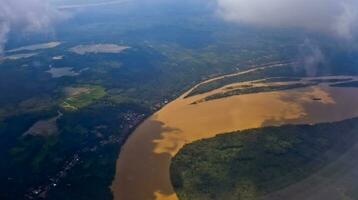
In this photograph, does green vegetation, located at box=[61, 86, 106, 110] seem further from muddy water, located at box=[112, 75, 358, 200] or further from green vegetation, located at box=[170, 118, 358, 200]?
green vegetation, located at box=[170, 118, 358, 200]

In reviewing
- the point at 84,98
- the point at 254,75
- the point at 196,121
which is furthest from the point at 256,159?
the point at 254,75

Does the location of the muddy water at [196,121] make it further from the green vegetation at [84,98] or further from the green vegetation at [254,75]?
the green vegetation at [84,98]

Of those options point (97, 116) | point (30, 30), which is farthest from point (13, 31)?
point (97, 116)

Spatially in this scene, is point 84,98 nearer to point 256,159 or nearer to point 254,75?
point 254,75

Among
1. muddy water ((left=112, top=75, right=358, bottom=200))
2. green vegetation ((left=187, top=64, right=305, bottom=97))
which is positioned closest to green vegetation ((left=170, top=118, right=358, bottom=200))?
muddy water ((left=112, top=75, right=358, bottom=200))

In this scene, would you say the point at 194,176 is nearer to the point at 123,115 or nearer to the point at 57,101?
the point at 123,115

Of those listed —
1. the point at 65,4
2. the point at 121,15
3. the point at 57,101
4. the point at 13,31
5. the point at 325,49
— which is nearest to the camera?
the point at 57,101

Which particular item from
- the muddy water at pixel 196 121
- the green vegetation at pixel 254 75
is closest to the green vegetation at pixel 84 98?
the muddy water at pixel 196 121
